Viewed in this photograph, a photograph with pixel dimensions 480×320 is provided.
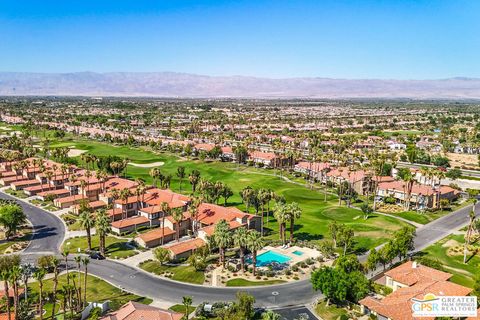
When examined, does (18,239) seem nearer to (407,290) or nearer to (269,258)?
(269,258)

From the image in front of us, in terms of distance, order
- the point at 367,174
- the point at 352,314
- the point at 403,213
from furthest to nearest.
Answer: the point at 367,174 < the point at 403,213 < the point at 352,314

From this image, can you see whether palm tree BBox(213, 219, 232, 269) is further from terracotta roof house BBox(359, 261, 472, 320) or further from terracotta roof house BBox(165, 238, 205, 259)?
terracotta roof house BBox(359, 261, 472, 320)

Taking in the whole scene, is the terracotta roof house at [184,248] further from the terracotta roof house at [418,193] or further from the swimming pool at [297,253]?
the terracotta roof house at [418,193]

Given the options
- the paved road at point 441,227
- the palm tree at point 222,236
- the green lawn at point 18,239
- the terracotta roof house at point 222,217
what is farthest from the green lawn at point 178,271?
the paved road at point 441,227

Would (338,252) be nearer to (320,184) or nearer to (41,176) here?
(320,184)

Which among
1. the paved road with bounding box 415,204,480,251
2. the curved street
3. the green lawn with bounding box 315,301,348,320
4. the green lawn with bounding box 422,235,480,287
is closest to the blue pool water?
the curved street

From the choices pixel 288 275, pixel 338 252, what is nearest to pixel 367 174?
pixel 338 252
